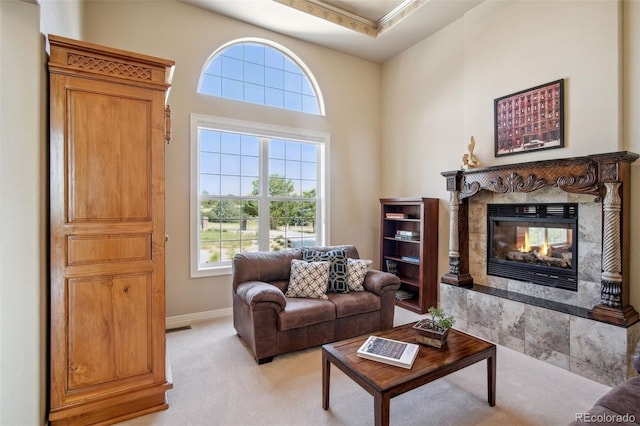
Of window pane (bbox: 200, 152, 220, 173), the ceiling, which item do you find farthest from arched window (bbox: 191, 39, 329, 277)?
the ceiling

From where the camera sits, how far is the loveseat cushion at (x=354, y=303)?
9.73 feet

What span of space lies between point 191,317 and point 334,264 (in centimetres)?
181

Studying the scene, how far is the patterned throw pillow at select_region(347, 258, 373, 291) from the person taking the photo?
10.9 ft

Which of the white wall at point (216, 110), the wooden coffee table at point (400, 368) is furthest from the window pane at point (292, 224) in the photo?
the wooden coffee table at point (400, 368)

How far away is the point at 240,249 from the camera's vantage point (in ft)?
13.5

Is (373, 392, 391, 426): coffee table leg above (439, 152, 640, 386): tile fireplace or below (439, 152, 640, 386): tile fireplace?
below

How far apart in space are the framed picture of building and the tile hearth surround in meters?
0.49

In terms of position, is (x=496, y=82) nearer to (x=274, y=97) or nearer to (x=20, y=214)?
(x=274, y=97)

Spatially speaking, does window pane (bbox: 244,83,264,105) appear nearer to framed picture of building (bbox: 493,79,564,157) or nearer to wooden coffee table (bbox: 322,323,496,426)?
framed picture of building (bbox: 493,79,564,157)

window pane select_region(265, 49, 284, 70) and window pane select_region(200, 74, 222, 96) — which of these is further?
window pane select_region(265, 49, 284, 70)

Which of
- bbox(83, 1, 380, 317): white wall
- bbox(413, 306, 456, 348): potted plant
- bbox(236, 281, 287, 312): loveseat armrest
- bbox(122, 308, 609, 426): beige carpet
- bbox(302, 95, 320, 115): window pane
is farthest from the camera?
bbox(302, 95, 320, 115): window pane

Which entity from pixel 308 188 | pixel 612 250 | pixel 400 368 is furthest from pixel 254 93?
pixel 612 250

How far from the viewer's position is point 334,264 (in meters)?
3.37

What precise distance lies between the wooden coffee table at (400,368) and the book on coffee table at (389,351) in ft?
0.10
